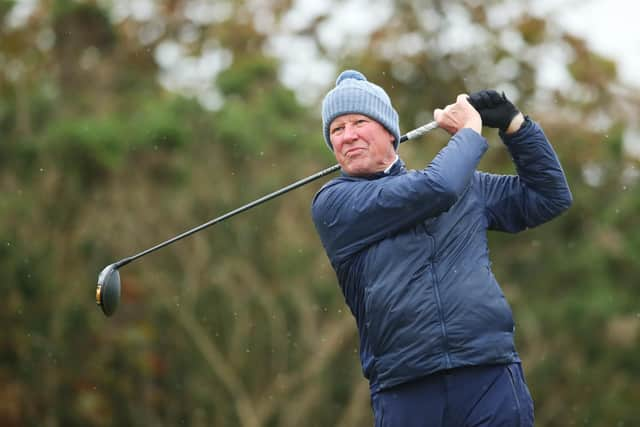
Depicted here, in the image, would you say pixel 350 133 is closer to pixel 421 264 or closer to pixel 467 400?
pixel 421 264

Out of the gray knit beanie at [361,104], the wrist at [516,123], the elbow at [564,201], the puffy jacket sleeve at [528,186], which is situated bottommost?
the elbow at [564,201]

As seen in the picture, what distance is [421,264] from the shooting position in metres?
3.24

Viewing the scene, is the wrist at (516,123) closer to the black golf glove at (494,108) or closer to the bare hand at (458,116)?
the black golf glove at (494,108)

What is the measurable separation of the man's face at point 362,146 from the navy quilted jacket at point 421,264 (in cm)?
4

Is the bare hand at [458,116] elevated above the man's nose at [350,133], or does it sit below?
below

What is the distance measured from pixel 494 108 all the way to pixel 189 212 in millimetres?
11048

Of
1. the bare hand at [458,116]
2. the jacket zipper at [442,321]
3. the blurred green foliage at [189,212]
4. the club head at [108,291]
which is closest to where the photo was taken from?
the jacket zipper at [442,321]

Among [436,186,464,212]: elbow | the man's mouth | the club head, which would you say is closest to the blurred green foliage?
the club head

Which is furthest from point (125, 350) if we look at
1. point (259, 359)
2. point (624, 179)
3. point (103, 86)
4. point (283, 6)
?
point (624, 179)

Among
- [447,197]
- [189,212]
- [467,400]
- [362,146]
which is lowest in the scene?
[467,400]

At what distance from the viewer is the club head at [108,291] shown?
13.6 ft

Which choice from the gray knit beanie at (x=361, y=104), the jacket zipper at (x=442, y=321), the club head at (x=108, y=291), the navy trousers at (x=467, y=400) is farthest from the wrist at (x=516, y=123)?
the club head at (x=108, y=291)

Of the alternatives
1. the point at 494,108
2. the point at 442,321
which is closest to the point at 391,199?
the point at 442,321

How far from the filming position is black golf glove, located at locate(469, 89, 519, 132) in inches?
139
